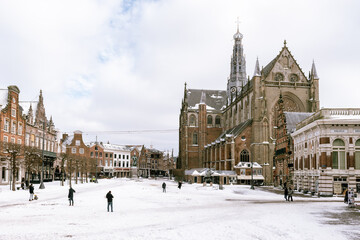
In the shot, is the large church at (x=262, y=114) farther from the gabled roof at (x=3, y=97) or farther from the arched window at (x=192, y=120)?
the gabled roof at (x=3, y=97)

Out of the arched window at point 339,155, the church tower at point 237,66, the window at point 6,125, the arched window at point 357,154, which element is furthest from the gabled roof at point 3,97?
the church tower at point 237,66

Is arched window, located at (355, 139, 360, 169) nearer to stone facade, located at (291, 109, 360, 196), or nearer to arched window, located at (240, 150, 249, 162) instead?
stone facade, located at (291, 109, 360, 196)

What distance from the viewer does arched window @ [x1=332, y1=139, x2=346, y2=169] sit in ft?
122

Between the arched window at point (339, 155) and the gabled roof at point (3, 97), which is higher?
the gabled roof at point (3, 97)

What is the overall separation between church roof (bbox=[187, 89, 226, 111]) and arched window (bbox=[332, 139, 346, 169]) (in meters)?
64.9

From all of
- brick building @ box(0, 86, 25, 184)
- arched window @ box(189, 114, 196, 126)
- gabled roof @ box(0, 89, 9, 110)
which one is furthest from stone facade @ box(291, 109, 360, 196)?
arched window @ box(189, 114, 196, 126)

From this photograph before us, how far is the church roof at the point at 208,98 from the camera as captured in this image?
4094 inches

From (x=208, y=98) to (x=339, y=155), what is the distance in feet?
236

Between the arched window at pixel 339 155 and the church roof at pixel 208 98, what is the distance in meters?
64.9

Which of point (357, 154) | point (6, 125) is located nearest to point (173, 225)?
point (357, 154)

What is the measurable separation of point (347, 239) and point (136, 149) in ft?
387

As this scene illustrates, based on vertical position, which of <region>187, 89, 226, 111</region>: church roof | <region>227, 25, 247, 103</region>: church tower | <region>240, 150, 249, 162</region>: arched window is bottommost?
<region>240, 150, 249, 162</region>: arched window

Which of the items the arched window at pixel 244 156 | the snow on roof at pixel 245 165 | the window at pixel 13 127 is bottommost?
the snow on roof at pixel 245 165

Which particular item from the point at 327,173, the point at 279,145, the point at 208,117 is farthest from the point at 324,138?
the point at 208,117
